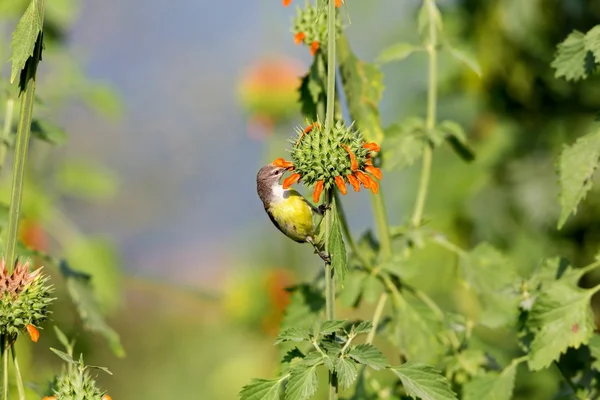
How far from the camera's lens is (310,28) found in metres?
1.25

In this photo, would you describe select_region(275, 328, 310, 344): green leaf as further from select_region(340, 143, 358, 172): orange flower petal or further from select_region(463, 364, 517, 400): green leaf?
select_region(463, 364, 517, 400): green leaf

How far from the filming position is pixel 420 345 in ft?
4.45

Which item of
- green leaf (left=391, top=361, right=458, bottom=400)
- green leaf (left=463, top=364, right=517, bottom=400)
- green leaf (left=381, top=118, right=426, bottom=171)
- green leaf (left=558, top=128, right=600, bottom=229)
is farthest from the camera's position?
green leaf (left=381, top=118, right=426, bottom=171)

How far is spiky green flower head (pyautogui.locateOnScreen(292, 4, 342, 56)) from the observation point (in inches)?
48.5

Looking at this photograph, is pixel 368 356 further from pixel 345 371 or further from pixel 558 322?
pixel 558 322

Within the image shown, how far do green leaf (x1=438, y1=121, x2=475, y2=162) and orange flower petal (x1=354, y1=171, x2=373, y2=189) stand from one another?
51cm

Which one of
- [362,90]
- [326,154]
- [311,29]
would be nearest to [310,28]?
[311,29]

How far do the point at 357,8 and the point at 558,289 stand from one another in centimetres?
276

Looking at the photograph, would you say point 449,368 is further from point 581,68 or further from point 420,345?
point 581,68

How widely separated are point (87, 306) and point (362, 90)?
550mm

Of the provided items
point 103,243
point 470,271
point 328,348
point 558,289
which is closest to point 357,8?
point 103,243

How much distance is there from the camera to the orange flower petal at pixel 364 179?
0.96 meters

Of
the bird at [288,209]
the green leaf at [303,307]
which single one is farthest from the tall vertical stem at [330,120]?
the green leaf at [303,307]

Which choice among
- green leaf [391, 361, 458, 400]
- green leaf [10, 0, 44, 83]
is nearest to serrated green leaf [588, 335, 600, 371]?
green leaf [391, 361, 458, 400]
